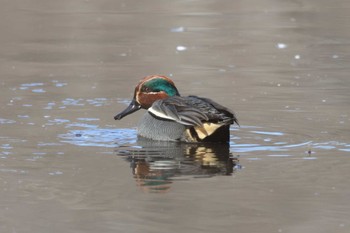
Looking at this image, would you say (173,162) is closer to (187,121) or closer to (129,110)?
(187,121)

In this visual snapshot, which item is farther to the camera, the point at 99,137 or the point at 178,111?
the point at 99,137

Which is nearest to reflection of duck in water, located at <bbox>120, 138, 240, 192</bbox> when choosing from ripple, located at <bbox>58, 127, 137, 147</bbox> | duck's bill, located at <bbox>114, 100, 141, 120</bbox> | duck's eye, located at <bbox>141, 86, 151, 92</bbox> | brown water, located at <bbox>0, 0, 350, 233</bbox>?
brown water, located at <bbox>0, 0, 350, 233</bbox>

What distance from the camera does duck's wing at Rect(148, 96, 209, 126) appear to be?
9.09m

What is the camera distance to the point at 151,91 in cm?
1006

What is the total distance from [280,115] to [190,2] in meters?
11.2

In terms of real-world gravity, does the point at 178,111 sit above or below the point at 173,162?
above

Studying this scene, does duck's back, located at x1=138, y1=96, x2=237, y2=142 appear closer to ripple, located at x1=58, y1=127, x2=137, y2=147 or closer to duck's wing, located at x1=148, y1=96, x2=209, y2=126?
duck's wing, located at x1=148, y1=96, x2=209, y2=126

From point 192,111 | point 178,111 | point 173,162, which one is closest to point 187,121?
point 192,111

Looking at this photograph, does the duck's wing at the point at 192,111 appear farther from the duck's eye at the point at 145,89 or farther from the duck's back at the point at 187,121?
the duck's eye at the point at 145,89

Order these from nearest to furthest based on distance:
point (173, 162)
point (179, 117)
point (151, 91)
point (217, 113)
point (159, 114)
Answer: point (173, 162), point (217, 113), point (179, 117), point (159, 114), point (151, 91)

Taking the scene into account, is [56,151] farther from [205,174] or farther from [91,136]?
[205,174]

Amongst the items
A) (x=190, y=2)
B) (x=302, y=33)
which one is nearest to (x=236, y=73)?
(x=302, y=33)

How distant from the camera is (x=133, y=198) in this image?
7.10m

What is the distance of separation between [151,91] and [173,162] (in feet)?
5.72
